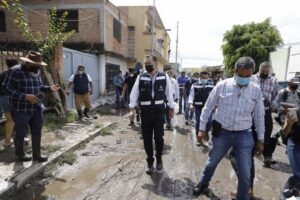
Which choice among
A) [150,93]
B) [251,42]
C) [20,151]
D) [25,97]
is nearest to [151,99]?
[150,93]

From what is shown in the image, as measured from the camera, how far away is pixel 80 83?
9.29 metres

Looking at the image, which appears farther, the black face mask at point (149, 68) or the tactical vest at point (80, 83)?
the tactical vest at point (80, 83)

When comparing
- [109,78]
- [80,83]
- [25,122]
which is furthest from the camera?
[109,78]

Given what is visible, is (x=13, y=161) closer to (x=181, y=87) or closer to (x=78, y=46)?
(x=181, y=87)

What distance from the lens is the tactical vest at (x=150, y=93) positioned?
187 inches

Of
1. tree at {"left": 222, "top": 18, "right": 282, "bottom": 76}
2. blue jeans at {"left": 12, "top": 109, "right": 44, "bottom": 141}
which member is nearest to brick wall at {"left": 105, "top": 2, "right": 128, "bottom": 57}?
tree at {"left": 222, "top": 18, "right": 282, "bottom": 76}

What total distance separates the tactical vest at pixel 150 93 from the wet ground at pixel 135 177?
1.14 meters

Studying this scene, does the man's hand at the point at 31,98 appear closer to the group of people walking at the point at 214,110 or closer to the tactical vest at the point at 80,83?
the group of people walking at the point at 214,110

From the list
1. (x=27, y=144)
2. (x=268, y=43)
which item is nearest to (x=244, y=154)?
(x=27, y=144)

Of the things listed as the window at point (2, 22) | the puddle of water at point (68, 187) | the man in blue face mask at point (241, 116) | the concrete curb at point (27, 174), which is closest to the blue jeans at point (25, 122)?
the concrete curb at point (27, 174)

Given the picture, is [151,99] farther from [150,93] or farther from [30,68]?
[30,68]

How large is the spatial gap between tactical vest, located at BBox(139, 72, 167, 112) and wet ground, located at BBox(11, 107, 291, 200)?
1.14 m

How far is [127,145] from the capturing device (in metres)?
6.92

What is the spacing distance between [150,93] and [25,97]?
192cm
